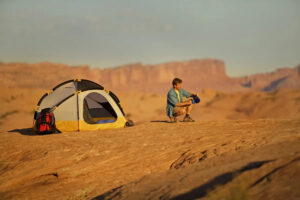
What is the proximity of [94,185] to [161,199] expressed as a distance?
80.7 inches

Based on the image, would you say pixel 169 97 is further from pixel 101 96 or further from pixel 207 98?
pixel 207 98

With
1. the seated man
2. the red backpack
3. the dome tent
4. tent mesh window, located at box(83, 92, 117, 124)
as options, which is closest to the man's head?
the seated man

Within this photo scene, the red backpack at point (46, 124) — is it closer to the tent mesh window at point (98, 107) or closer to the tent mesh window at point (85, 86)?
the tent mesh window at point (85, 86)

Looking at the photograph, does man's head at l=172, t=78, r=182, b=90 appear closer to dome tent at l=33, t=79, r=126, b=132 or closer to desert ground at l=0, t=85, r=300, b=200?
desert ground at l=0, t=85, r=300, b=200

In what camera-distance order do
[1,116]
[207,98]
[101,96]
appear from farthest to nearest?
1. [207,98]
2. [1,116]
3. [101,96]

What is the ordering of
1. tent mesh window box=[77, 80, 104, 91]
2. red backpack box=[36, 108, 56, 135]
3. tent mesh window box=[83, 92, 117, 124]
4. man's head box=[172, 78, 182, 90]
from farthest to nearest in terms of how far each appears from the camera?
tent mesh window box=[83, 92, 117, 124], tent mesh window box=[77, 80, 104, 91], man's head box=[172, 78, 182, 90], red backpack box=[36, 108, 56, 135]

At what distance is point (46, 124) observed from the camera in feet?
28.1

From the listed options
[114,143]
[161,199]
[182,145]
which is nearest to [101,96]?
[114,143]

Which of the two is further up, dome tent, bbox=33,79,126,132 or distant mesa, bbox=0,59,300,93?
distant mesa, bbox=0,59,300,93

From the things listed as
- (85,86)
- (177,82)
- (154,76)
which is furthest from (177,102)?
(154,76)

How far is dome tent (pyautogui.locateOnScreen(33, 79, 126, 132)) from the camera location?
911cm

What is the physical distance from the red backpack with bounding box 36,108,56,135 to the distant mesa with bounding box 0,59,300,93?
60079 millimetres

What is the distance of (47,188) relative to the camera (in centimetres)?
548

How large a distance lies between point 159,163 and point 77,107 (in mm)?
4634
